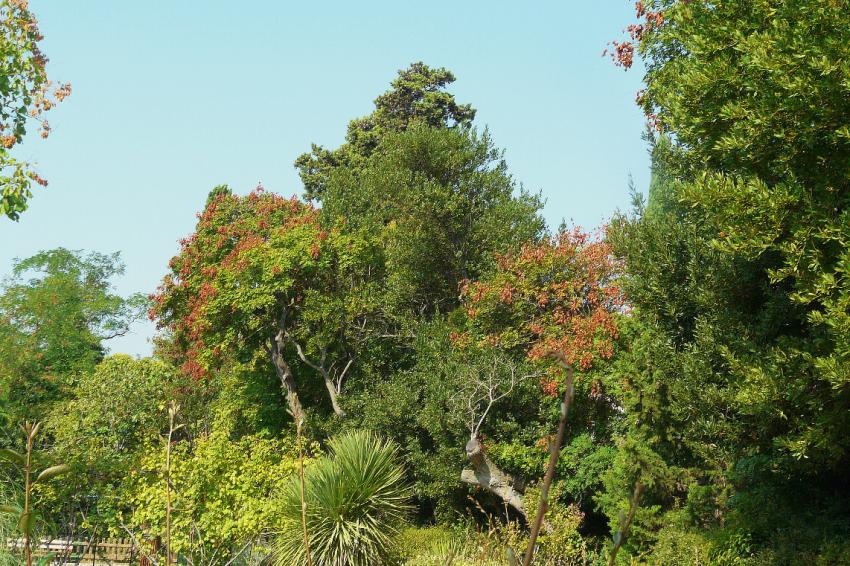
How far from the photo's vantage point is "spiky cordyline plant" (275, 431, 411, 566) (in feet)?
46.5

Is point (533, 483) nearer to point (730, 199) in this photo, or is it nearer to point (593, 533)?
point (593, 533)

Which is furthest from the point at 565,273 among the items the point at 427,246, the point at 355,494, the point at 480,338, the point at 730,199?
the point at 730,199

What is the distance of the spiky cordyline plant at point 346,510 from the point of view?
14164mm

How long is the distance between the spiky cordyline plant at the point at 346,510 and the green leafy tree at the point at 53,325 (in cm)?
1109

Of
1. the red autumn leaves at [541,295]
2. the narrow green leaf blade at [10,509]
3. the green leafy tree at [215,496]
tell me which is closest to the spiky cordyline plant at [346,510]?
the green leafy tree at [215,496]

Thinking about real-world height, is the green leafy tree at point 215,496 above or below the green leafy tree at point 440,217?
below

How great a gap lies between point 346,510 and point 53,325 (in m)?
20.0

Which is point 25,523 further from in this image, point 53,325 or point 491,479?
point 53,325

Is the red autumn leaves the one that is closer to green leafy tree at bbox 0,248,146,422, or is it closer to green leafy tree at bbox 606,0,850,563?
green leafy tree at bbox 606,0,850,563

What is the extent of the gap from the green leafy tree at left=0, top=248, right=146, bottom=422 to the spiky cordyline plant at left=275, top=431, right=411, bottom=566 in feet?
36.4

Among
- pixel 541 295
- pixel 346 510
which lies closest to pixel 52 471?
pixel 346 510

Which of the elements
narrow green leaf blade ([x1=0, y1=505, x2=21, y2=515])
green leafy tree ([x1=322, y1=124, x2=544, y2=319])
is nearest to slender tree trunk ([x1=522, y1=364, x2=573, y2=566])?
narrow green leaf blade ([x1=0, y1=505, x2=21, y2=515])

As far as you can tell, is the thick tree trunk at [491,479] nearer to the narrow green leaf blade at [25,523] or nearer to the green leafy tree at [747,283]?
the green leafy tree at [747,283]

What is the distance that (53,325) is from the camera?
98.9 feet
